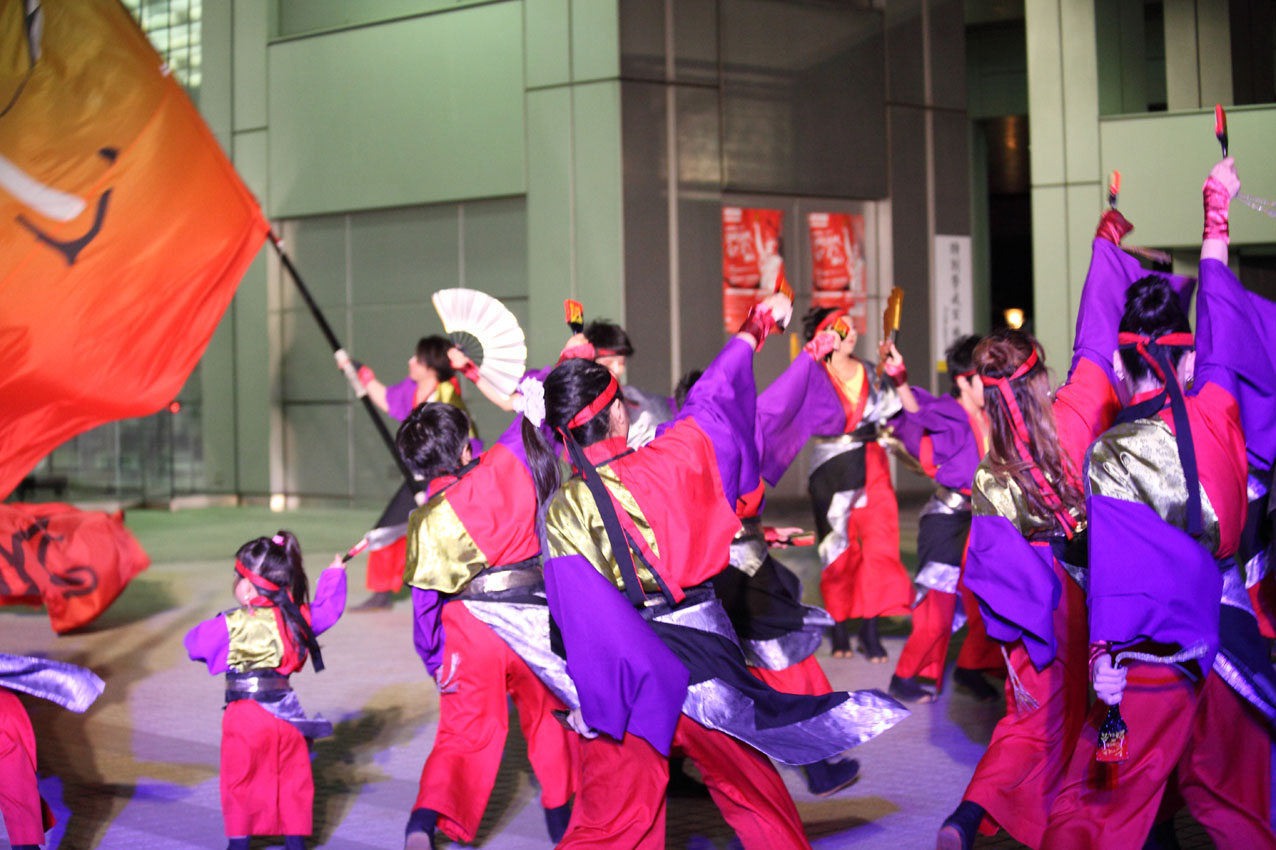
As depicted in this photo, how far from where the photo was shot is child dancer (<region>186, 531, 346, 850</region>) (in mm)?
4473

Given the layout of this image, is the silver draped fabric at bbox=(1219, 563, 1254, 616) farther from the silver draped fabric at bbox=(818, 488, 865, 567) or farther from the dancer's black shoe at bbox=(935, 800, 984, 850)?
the silver draped fabric at bbox=(818, 488, 865, 567)

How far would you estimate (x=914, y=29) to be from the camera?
15.9 m

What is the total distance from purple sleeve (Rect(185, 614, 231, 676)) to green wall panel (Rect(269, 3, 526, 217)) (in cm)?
1060

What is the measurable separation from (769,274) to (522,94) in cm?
1099

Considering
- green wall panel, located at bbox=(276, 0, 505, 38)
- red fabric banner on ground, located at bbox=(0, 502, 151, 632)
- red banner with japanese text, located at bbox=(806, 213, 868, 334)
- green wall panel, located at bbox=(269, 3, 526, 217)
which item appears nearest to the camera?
red fabric banner on ground, located at bbox=(0, 502, 151, 632)

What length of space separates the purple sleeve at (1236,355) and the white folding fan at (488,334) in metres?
2.15

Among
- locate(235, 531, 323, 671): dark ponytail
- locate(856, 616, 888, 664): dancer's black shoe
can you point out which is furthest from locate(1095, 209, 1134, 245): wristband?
locate(235, 531, 323, 671): dark ponytail

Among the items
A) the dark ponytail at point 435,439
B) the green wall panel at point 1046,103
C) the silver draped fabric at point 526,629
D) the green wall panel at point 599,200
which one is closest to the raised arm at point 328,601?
the dark ponytail at point 435,439

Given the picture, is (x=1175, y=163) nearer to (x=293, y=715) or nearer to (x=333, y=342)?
(x=333, y=342)

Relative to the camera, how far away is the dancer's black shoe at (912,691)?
21.1 feet

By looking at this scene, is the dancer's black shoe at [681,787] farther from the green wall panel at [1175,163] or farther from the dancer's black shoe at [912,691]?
the green wall panel at [1175,163]

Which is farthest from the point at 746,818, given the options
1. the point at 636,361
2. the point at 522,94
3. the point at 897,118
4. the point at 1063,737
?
the point at 897,118

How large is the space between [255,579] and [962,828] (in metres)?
2.44

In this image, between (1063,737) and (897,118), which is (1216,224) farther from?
(897,118)
